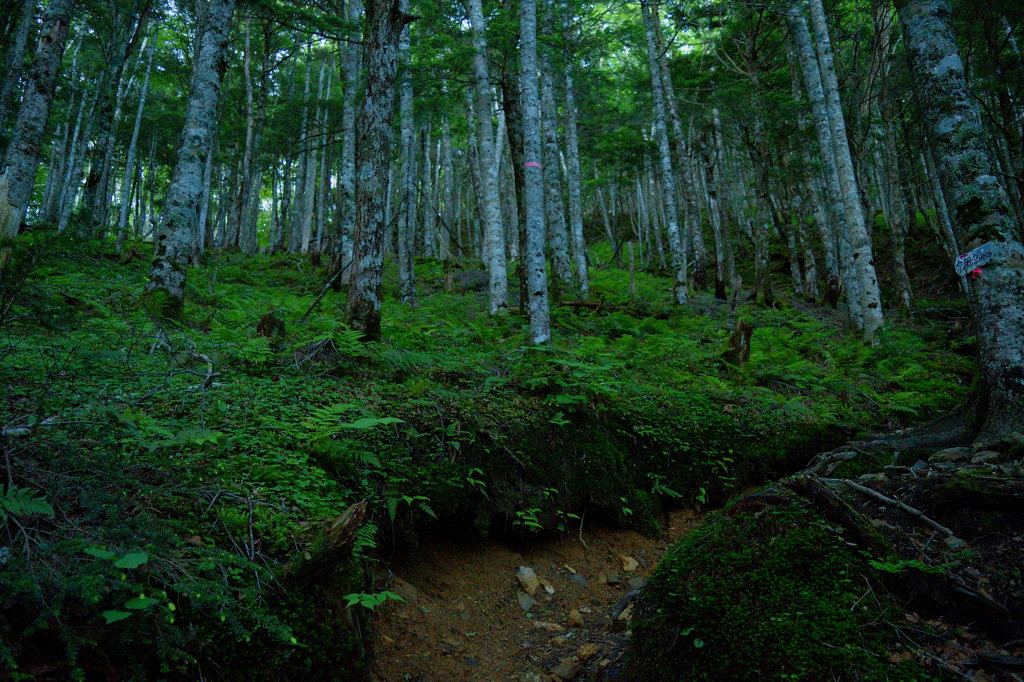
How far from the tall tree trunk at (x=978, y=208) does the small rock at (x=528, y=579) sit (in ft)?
13.1

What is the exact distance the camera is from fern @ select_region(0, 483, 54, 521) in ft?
6.97

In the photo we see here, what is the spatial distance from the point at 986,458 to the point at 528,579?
3841 millimetres

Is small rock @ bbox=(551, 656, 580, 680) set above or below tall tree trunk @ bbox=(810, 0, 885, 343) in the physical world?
below

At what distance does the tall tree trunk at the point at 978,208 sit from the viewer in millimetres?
4375

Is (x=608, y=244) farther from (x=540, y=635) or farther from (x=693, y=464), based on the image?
(x=540, y=635)

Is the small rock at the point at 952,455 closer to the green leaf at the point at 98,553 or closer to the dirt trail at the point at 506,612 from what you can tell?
the dirt trail at the point at 506,612

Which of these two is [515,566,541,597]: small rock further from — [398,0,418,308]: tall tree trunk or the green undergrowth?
[398,0,418,308]: tall tree trunk

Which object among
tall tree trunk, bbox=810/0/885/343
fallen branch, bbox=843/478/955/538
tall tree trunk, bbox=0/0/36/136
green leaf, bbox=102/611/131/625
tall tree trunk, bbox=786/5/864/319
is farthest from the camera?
tall tree trunk, bbox=786/5/864/319

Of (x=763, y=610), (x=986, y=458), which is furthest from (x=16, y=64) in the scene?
(x=986, y=458)

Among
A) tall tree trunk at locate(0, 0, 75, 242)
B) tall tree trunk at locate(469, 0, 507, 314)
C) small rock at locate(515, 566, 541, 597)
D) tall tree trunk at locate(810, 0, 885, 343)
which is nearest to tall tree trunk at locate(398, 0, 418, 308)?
tall tree trunk at locate(469, 0, 507, 314)

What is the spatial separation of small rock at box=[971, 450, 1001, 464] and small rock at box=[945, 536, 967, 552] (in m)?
1.41

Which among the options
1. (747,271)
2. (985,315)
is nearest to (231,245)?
(747,271)

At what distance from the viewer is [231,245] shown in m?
23.5

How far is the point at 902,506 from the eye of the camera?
3.42 m
